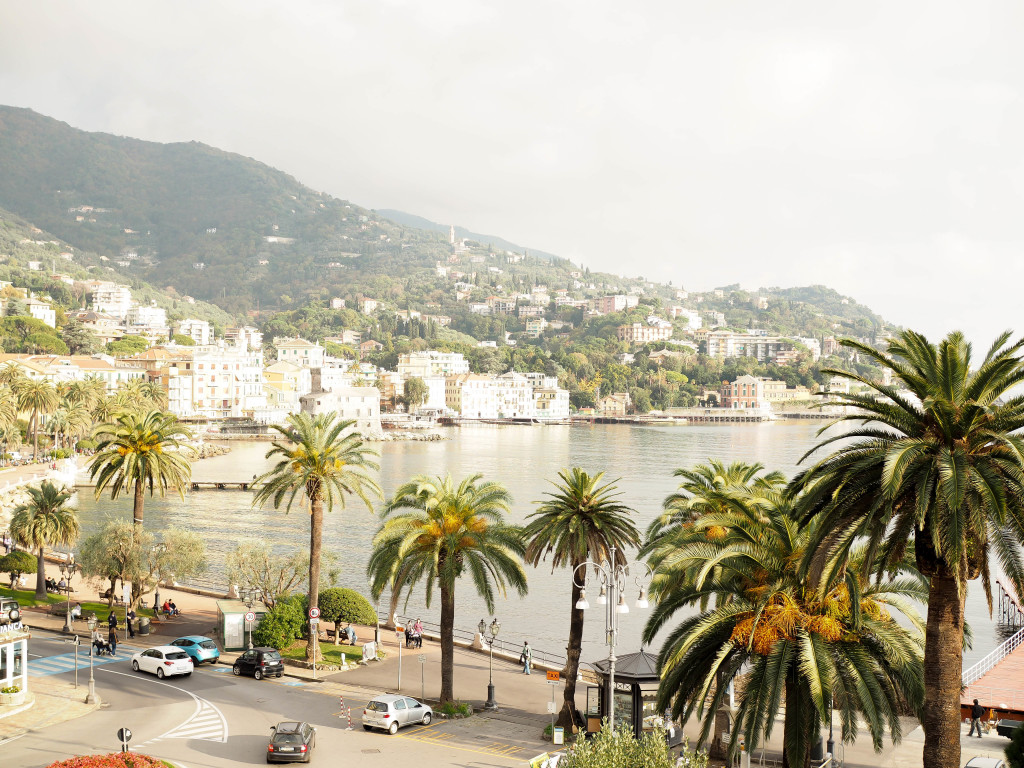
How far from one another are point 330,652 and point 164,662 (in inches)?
231

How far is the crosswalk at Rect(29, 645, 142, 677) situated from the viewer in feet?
87.2

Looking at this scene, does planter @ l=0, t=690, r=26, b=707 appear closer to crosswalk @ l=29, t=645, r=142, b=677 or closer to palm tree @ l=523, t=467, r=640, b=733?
crosswalk @ l=29, t=645, r=142, b=677

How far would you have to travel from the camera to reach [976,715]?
22.8 meters

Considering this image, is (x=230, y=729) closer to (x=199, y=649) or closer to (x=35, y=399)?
(x=199, y=649)

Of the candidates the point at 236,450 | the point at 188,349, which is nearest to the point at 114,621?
the point at 236,450

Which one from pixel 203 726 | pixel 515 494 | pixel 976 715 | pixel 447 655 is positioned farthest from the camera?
pixel 515 494

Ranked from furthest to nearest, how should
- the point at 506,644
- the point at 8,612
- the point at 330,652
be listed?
the point at 506,644
the point at 330,652
the point at 8,612

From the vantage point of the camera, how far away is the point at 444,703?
985 inches

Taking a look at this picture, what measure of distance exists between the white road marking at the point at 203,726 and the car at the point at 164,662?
2.72 m

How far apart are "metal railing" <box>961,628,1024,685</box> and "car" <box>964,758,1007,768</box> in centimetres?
1016

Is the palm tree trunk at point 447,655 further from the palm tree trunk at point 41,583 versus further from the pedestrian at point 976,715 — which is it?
the palm tree trunk at point 41,583

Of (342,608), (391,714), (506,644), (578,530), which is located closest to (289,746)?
(391,714)

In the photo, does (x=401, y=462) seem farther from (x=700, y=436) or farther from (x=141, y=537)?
(x=141, y=537)

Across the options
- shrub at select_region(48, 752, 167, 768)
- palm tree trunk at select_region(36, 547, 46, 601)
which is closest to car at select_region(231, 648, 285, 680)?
shrub at select_region(48, 752, 167, 768)
